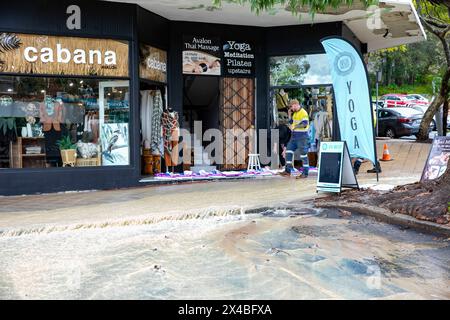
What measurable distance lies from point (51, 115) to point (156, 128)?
2540mm

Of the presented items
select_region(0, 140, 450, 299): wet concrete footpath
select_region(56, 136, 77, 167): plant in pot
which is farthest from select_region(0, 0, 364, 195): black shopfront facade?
select_region(0, 140, 450, 299): wet concrete footpath

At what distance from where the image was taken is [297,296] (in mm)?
4203

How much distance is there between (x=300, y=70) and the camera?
13.6 meters

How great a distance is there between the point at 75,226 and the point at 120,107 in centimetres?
471

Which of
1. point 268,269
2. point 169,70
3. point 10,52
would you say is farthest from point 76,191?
point 268,269

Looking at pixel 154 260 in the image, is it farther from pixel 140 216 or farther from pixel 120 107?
pixel 120 107

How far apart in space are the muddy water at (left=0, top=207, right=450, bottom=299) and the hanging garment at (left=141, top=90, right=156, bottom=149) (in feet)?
17.3

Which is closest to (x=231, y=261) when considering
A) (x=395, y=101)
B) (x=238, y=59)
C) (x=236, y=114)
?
(x=236, y=114)

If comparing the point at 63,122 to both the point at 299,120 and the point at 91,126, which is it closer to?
the point at 91,126

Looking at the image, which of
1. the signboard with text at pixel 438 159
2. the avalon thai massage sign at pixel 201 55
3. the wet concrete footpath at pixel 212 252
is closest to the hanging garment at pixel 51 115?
the wet concrete footpath at pixel 212 252

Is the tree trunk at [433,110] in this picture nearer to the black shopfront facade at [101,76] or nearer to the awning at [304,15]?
the awning at [304,15]

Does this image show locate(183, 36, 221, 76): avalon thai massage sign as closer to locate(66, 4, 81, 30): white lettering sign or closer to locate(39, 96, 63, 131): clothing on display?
locate(66, 4, 81, 30): white lettering sign

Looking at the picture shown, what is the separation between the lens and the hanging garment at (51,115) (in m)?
10.7

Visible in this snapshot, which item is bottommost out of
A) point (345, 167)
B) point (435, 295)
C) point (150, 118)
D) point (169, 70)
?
point (435, 295)
